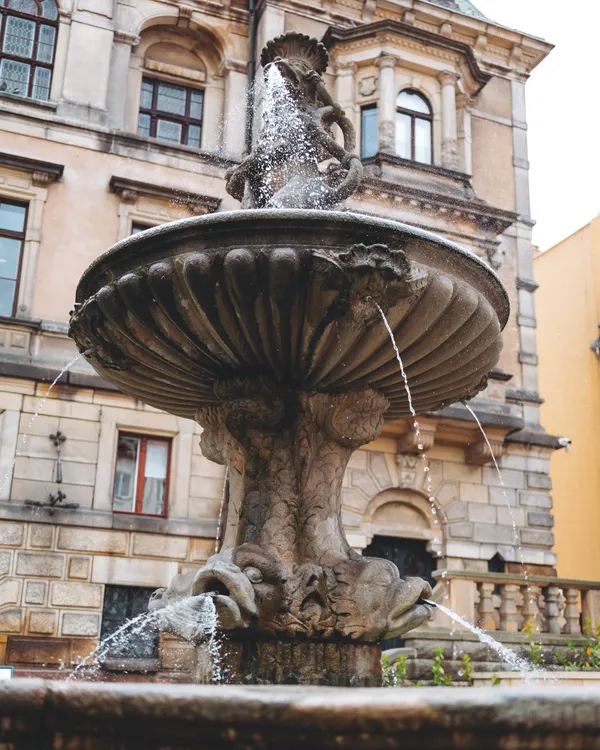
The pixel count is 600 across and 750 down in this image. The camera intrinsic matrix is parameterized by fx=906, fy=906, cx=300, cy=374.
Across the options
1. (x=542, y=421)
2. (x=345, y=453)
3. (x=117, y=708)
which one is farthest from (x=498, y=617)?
(x=542, y=421)

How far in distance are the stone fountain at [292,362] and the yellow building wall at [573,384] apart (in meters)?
15.5

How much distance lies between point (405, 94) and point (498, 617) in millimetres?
10302

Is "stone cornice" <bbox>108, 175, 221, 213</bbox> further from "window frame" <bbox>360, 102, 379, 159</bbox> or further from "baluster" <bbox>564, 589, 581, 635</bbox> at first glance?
"baluster" <bbox>564, 589, 581, 635</bbox>

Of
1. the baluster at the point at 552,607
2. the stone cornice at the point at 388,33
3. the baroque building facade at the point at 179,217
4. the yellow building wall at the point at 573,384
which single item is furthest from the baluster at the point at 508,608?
the stone cornice at the point at 388,33

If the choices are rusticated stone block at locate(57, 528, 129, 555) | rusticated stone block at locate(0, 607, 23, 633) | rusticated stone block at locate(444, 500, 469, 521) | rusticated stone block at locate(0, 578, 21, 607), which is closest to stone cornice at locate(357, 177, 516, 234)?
rusticated stone block at locate(444, 500, 469, 521)

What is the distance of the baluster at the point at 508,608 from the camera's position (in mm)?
9875

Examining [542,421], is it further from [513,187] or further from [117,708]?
[117,708]

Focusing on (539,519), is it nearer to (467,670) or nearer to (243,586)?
(467,670)

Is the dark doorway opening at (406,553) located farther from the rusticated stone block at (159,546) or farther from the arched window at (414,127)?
the arched window at (414,127)

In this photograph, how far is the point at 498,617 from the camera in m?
9.99

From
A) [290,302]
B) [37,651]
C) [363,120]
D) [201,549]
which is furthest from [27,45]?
[290,302]

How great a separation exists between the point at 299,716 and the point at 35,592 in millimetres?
11031

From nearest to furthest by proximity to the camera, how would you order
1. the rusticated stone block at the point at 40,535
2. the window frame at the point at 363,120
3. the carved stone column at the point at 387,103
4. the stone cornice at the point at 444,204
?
the rusticated stone block at the point at 40,535 < the stone cornice at the point at 444,204 < the carved stone column at the point at 387,103 < the window frame at the point at 363,120

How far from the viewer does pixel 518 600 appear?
10.1 metres
